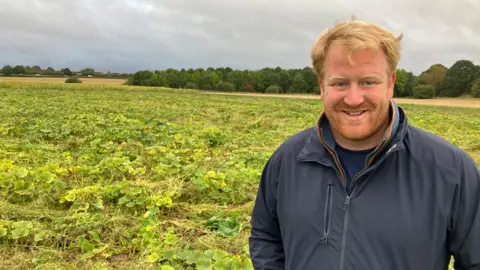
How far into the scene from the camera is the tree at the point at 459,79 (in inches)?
2776

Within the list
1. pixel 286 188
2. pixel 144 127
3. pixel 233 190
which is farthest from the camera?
pixel 144 127

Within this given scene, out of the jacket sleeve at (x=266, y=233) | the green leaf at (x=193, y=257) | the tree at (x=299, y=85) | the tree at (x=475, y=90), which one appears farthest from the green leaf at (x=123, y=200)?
the tree at (x=299, y=85)

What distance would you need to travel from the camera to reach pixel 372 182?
5.49 feet

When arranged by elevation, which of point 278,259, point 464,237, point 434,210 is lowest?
point 278,259

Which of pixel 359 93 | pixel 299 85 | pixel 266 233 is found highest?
pixel 299 85

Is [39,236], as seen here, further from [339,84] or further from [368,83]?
[368,83]

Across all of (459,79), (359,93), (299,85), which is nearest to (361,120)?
(359,93)

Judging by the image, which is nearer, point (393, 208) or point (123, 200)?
point (393, 208)

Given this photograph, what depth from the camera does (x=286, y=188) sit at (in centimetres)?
191

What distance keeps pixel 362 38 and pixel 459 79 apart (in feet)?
262

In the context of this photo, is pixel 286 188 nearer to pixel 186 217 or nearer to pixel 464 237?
pixel 464 237

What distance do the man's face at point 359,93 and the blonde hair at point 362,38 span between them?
26 millimetres

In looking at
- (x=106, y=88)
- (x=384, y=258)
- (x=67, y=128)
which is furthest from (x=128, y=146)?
(x=106, y=88)

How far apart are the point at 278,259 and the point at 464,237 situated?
0.91 metres
